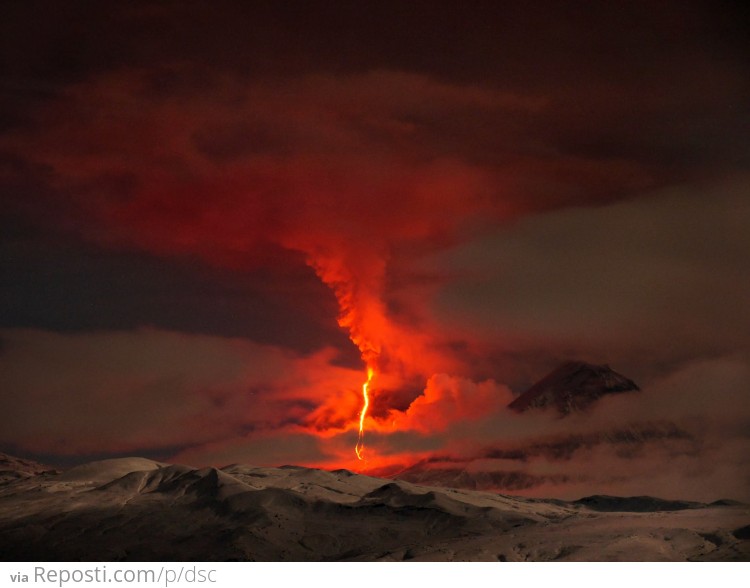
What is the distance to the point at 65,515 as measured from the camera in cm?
1292

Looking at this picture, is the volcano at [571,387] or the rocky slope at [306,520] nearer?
the rocky slope at [306,520]

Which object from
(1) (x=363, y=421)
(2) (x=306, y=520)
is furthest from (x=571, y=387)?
(2) (x=306, y=520)

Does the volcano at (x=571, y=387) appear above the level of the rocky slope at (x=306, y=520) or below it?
above

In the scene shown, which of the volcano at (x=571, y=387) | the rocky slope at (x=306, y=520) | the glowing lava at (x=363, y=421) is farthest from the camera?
the glowing lava at (x=363, y=421)

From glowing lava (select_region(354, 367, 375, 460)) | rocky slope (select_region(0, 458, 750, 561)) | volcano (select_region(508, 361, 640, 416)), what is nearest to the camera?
rocky slope (select_region(0, 458, 750, 561))

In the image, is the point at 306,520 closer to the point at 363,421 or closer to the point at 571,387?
the point at 363,421

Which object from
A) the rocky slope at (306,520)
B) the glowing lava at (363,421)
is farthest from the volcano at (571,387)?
the glowing lava at (363,421)

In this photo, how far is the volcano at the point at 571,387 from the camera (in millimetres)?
12656

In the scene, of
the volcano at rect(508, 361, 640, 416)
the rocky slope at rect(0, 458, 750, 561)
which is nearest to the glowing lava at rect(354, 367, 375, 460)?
the rocky slope at rect(0, 458, 750, 561)

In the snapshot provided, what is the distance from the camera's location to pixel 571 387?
12.7 metres

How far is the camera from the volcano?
12.7 meters

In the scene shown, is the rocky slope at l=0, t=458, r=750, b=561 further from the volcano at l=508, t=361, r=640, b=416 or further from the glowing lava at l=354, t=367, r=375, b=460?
the volcano at l=508, t=361, r=640, b=416

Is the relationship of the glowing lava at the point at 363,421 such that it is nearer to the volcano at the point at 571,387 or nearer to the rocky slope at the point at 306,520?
the rocky slope at the point at 306,520
